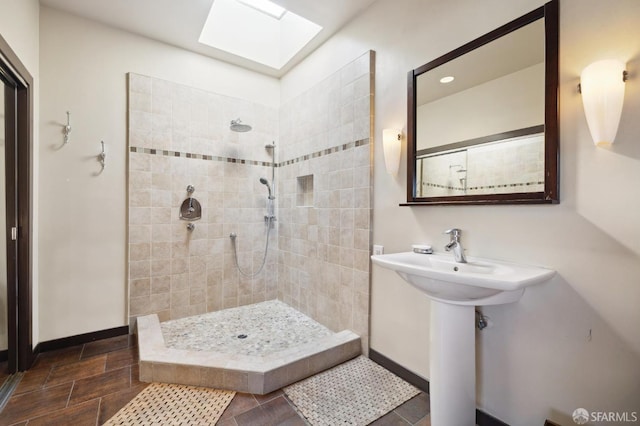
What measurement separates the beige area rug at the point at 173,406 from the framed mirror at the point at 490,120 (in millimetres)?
1766

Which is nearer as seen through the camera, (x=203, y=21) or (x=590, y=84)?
(x=590, y=84)

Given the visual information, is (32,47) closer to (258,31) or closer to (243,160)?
(243,160)

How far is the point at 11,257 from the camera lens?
198 cm

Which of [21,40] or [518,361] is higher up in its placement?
[21,40]

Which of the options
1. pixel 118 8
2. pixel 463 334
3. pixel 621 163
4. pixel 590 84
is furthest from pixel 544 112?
pixel 118 8

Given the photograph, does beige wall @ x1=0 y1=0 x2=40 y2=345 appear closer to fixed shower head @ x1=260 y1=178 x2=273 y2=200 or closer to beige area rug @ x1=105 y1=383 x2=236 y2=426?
beige area rug @ x1=105 y1=383 x2=236 y2=426

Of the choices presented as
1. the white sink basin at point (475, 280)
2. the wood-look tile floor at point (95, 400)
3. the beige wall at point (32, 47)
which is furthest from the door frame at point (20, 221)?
the white sink basin at point (475, 280)

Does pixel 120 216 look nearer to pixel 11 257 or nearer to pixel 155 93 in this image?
pixel 11 257

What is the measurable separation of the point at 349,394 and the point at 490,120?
1.86 meters

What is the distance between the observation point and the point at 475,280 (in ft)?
3.81

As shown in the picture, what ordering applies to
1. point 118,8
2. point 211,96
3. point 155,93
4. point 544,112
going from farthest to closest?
point 211,96
point 155,93
point 118,8
point 544,112

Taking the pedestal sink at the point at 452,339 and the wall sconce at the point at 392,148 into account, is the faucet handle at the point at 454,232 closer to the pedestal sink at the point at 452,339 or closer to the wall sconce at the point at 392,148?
the pedestal sink at the point at 452,339

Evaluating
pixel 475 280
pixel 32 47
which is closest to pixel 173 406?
pixel 475 280

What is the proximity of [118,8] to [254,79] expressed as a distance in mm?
1342
